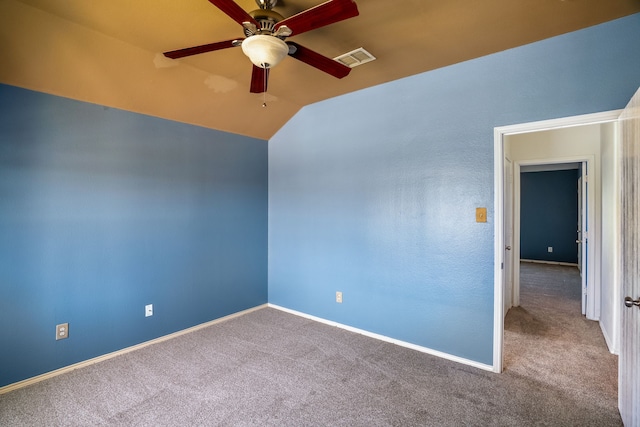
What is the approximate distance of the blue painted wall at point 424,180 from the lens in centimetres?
226

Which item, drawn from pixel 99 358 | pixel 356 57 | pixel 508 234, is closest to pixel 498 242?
pixel 508 234

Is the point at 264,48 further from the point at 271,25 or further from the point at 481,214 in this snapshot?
the point at 481,214

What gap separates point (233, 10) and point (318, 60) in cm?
61

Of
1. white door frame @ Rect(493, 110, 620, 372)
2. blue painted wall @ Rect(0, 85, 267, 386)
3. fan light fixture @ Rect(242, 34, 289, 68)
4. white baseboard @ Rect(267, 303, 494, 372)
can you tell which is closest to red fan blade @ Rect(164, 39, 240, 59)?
fan light fixture @ Rect(242, 34, 289, 68)

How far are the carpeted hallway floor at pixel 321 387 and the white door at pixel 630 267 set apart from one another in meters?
0.33

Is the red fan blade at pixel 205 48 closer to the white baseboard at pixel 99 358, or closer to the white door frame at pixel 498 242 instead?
the white door frame at pixel 498 242

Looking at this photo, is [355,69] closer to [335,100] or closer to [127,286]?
[335,100]

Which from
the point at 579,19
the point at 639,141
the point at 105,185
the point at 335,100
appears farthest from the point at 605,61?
the point at 105,185

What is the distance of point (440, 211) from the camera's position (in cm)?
279

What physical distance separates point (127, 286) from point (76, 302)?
0.39 metres

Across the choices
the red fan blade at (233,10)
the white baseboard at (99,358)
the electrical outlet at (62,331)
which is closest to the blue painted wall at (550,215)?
the white baseboard at (99,358)

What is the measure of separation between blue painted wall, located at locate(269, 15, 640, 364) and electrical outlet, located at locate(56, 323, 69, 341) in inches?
89.6

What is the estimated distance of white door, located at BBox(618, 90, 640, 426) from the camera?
1.65 metres

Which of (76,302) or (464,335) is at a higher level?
(76,302)
